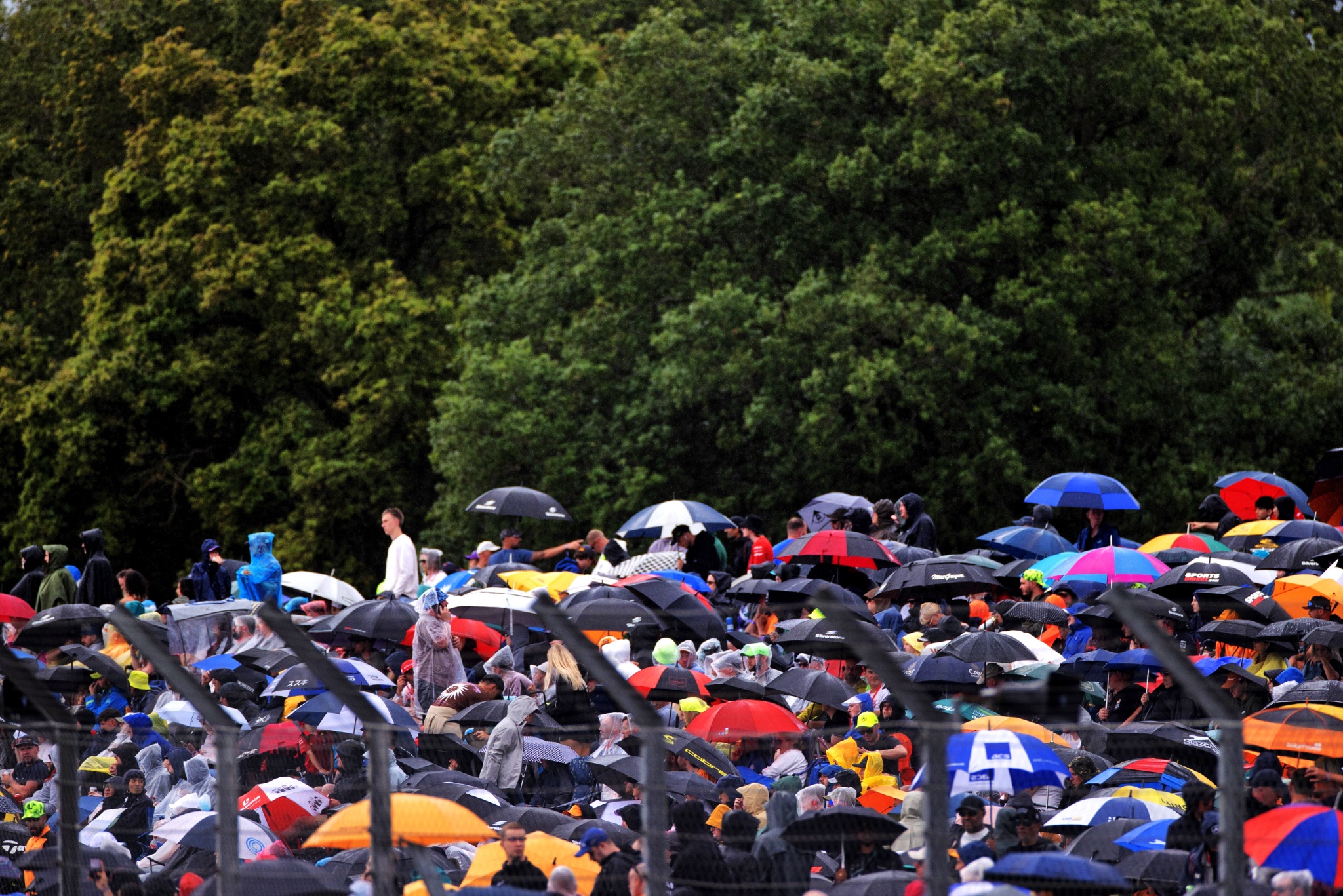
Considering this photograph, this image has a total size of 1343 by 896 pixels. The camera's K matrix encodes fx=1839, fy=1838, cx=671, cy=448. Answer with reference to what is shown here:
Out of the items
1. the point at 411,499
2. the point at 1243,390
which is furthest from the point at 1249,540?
the point at 411,499

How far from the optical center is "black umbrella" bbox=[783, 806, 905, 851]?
23.4ft

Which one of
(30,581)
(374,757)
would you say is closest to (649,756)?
(374,757)

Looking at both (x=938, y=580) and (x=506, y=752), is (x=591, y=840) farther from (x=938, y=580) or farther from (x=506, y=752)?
(x=938, y=580)

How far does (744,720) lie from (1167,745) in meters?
3.13

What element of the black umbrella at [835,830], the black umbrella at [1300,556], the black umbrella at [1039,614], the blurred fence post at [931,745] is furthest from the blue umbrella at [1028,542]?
the blurred fence post at [931,745]

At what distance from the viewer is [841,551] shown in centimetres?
1599

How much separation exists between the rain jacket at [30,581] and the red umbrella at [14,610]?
127 centimetres

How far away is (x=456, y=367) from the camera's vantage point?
28.9m

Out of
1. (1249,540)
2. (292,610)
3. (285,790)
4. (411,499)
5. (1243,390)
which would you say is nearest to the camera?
(285,790)

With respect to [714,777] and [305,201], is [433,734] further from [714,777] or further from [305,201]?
[305,201]

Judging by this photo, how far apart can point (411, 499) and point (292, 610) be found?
12.3 m

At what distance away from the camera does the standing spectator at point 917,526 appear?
58.9 ft

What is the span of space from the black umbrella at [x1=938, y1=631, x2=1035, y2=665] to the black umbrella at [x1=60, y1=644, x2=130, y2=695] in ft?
19.9

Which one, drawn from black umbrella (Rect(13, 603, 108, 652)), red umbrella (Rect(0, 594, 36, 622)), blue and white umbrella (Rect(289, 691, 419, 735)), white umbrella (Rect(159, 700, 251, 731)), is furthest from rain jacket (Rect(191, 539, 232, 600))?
blue and white umbrella (Rect(289, 691, 419, 735))
